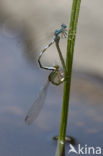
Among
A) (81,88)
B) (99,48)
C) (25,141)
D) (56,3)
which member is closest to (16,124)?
(25,141)

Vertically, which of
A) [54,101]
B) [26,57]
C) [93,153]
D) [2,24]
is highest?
[2,24]

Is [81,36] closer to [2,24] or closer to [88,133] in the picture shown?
[2,24]

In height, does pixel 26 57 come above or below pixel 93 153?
above

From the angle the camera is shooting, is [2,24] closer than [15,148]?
No

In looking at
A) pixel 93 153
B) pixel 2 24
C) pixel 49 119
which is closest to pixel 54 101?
pixel 49 119

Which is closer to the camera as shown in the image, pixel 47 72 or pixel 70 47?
pixel 70 47

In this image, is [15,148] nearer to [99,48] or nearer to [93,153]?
[93,153]

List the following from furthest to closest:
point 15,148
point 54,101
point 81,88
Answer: point 81,88 < point 54,101 < point 15,148

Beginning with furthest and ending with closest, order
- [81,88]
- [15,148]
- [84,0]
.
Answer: [84,0]
[81,88]
[15,148]

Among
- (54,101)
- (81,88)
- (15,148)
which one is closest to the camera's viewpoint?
(15,148)
